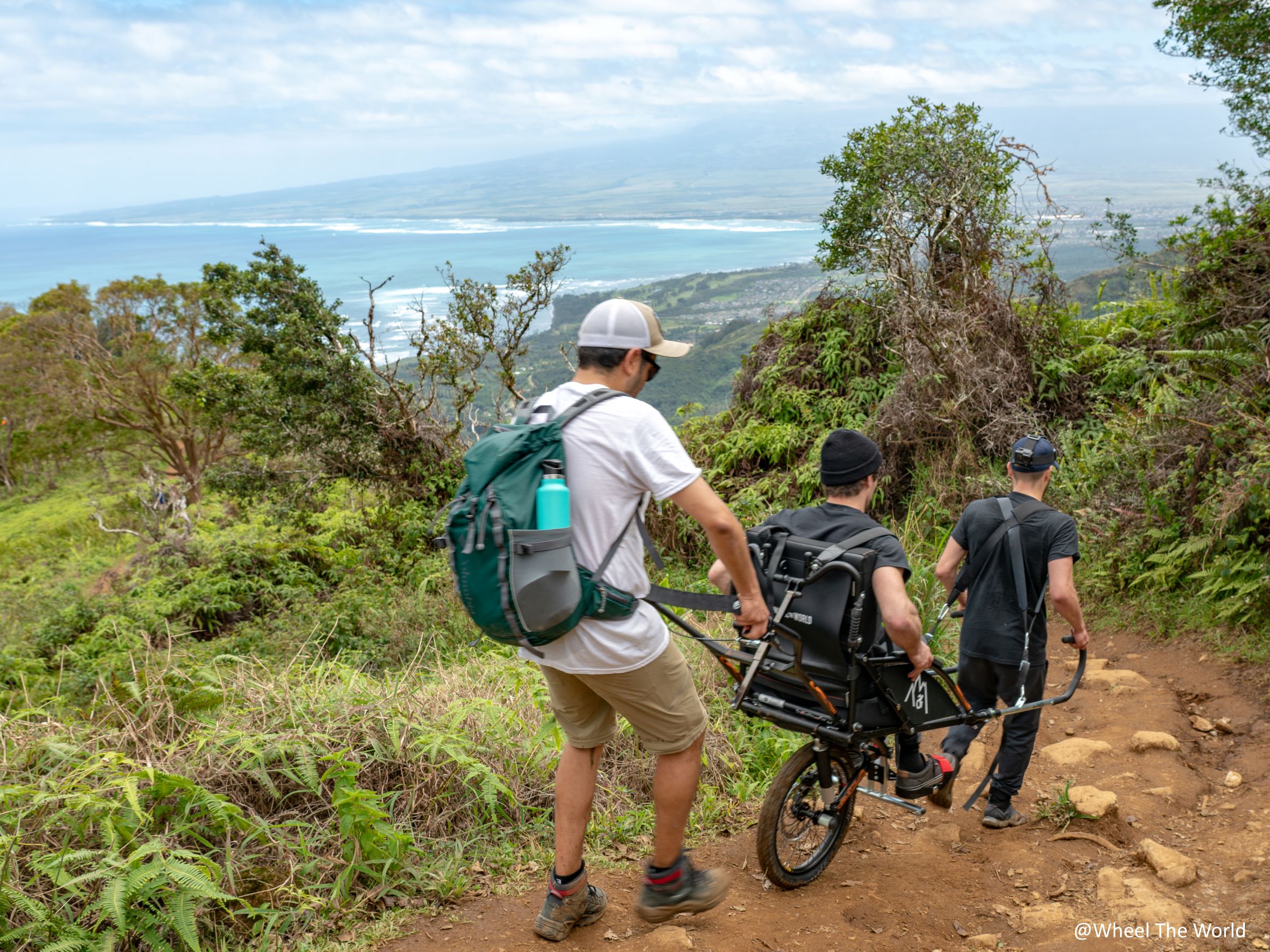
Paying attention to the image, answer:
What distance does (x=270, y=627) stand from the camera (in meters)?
10.5

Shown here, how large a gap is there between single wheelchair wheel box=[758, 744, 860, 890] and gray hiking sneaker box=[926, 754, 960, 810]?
0.49 m

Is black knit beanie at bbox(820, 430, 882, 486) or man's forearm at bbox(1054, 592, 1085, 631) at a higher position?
black knit beanie at bbox(820, 430, 882, 486)

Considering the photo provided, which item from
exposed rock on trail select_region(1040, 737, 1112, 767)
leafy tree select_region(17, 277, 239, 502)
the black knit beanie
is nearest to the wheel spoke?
the black knit beanie

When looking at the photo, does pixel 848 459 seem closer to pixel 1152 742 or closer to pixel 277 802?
pixel 277 802

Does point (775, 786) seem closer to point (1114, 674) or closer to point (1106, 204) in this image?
point (1114, 674)

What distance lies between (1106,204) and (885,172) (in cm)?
268

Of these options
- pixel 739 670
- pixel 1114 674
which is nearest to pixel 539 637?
pixel 739 670

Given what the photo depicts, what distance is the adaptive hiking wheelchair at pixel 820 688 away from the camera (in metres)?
3.04

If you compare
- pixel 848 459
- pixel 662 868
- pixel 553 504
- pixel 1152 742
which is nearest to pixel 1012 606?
pixel 848 459

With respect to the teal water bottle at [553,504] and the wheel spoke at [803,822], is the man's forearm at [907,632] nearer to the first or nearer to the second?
the wheel spoke at [803,822]

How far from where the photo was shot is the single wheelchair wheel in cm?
338

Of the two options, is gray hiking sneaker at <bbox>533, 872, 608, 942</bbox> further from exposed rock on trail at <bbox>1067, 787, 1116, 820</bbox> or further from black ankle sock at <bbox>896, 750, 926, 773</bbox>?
exposed rock on trail at <bbox>1067, 787, 1116, 820</bbox>

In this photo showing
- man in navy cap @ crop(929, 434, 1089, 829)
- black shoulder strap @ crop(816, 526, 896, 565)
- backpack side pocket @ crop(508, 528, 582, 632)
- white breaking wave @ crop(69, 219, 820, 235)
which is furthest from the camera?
white breaking wave @ crop(69, 219, 820, 235)

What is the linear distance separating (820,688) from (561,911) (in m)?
1.22
